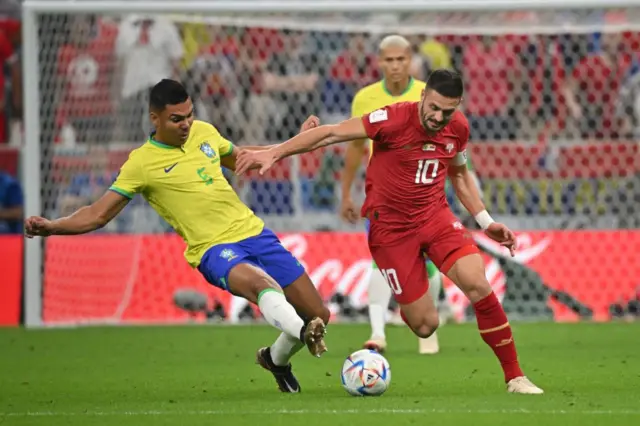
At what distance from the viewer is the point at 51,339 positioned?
13562 millimetres

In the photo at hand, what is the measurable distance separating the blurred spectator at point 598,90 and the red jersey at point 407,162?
760 cm

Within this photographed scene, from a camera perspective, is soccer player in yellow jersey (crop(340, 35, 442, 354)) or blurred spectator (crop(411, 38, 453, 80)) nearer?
soccer player in yellow jersey (crop(340, 35, 442, 354))

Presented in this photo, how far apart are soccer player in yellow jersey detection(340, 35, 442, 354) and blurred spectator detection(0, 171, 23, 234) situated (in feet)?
19.7

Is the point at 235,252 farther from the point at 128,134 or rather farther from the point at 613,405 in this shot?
the point at 128,134

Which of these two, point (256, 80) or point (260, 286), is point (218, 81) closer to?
point (256, 80)

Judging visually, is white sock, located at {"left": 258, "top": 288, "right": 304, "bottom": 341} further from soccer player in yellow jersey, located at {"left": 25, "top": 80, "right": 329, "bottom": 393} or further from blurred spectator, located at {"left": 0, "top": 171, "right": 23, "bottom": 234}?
blurred spectator, located at {"left": 0, "top": 171, "right": 23, "bottom": 234}

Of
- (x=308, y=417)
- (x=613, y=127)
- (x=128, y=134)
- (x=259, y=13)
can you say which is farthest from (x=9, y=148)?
(x=308, y=417)

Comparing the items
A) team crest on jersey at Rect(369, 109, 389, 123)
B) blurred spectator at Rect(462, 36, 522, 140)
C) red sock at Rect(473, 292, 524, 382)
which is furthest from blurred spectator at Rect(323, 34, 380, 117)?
red sock at Rect(473, 292, 524, 382)

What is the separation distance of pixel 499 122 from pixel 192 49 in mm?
3930

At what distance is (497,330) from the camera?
8.27 m

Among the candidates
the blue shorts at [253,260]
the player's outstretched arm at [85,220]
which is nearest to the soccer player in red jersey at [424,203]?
the blue shorts at [253,260]

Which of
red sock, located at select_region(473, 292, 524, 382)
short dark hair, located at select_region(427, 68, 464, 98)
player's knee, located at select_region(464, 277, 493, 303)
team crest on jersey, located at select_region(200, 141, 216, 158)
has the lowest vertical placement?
red sock, located at select_region(473, 292, 524, 382)

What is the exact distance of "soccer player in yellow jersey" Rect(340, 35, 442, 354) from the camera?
451 inches

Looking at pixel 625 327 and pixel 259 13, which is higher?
pixel 259 13
